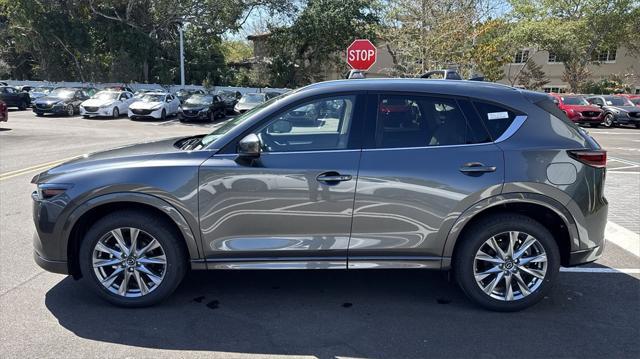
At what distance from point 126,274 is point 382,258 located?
2.04 meters

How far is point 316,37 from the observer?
3962cm

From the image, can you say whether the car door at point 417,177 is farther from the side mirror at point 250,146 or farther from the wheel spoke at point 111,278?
the wheel spoke at point 111,278

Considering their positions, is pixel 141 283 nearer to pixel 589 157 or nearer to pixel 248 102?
pixel 589 157

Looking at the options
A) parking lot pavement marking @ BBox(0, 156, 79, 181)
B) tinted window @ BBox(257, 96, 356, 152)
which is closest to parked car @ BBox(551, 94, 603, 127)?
parking lot pavement marking @ BBox(0, 156, 79, 181)

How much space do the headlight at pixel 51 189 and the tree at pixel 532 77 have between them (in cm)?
4347

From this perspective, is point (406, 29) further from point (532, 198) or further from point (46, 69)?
point (46, 69)

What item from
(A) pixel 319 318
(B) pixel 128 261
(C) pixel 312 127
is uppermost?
(C) pixel 312 127

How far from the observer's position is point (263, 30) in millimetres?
44406

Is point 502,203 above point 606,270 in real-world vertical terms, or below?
above

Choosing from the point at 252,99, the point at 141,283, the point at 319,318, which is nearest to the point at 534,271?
the point at 319,318

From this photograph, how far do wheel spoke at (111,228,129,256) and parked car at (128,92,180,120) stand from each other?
2263 centimetres

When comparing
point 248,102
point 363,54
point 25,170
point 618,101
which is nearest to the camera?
point 25,170

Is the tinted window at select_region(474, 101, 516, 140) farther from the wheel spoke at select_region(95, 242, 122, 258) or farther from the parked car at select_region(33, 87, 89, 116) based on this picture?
the parked car at select_region(33, 87, 89, 116)

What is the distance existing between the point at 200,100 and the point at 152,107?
252cm
